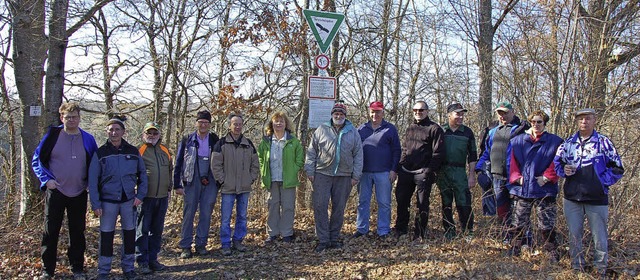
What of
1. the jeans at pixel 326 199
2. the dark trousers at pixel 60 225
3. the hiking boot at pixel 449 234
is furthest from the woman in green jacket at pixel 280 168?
the dark trousers at pixel 60 225

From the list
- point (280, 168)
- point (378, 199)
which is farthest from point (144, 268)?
point (378, 199)

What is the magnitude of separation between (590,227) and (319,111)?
A: 3.74 metres

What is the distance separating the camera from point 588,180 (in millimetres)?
4820

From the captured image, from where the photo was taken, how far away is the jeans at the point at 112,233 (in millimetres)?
5074

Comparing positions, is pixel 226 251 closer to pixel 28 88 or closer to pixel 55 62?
pixel 55 62

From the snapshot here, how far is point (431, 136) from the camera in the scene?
617 cm

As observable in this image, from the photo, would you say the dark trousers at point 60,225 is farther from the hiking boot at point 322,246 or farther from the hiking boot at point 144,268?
the hiking boot at point 322,246

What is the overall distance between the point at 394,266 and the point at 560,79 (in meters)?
3.84

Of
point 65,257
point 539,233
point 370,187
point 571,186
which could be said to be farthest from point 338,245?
point 65,257

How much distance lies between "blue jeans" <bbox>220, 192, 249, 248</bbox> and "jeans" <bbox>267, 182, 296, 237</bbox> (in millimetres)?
434

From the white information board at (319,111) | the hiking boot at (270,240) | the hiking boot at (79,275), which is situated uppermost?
the white information board at (319,111)

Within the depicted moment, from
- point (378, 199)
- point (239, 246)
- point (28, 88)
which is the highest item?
point (28, 88)

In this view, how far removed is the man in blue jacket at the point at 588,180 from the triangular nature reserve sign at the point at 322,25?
11.2ft

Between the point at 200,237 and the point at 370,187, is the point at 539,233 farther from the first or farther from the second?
the point at 200,237
